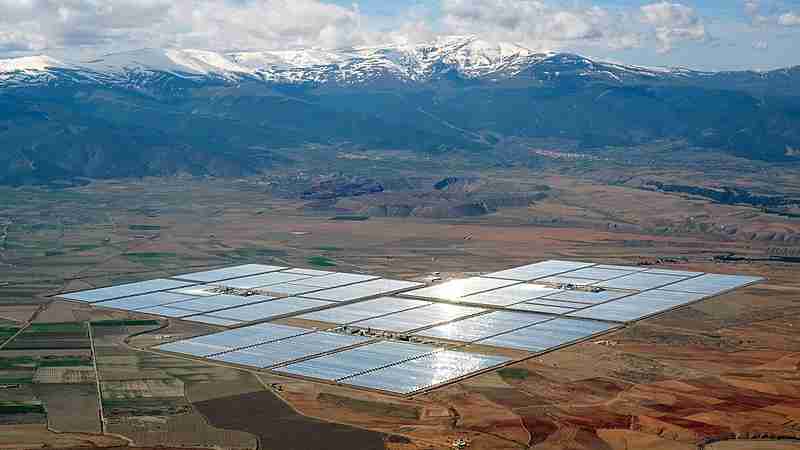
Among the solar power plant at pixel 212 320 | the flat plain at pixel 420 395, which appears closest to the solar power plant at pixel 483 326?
the flat plain at pixel 420 395

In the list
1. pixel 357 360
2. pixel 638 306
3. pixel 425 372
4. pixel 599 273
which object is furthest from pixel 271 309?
pixel 599 273

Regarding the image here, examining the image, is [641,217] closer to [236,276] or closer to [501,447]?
[236,276]

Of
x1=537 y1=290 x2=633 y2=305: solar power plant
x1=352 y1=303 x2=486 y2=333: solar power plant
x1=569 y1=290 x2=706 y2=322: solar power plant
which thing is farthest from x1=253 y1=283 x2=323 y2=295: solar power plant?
x1=569 y1=290 x2=706 y2=322: solar power plant

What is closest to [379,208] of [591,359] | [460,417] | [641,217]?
[641,217]

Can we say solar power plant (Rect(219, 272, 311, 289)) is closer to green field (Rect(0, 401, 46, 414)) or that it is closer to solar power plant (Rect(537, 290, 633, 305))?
solar power plant (Rect(537, 290, 633, 305))

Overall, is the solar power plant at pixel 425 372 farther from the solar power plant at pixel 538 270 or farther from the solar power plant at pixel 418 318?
the solar power plant at pixel 538 270

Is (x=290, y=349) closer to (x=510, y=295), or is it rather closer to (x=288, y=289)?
(x=288, y=289)

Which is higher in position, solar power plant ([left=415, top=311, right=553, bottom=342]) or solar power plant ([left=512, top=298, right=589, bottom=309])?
solar power plant ([left=512, top=298, right=589, bottom=309])
